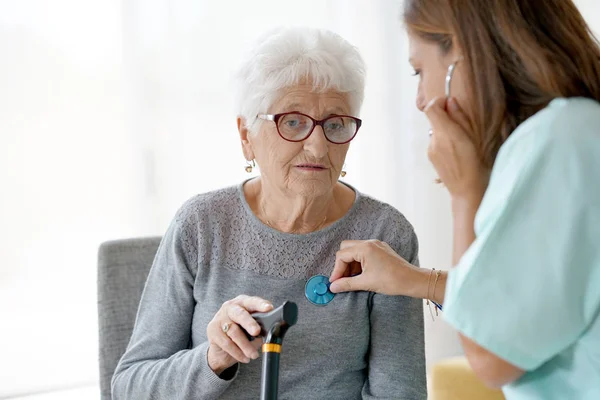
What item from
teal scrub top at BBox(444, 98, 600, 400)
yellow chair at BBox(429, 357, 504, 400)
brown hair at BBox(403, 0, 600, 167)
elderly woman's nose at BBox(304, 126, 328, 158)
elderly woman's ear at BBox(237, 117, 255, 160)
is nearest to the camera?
teal scrub top at BBox(444, 98, 600, 400)

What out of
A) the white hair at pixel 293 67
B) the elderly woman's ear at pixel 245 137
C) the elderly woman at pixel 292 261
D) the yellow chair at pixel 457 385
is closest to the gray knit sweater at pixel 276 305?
the elderly woman at pixel 292 261

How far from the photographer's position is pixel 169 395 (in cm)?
158

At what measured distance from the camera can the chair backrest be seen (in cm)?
182

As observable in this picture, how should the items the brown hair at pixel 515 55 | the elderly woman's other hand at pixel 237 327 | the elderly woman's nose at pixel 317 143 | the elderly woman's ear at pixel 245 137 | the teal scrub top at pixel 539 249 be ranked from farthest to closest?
the elderly woman's ear at pixel 245 137
the elderly woman's nose at pixel 317 143
the elderly woman's other hand at pixel 237 327
the brown hair at pixel 515 55
the teal scrub top at pixel 539 249

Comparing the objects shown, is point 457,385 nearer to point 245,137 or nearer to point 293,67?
point 245,137

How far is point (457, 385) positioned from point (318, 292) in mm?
1243

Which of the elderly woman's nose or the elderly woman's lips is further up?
the elderly woman's nose

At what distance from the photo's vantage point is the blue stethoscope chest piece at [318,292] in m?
1.63

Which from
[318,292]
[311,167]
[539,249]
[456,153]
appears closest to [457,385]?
[318,292]

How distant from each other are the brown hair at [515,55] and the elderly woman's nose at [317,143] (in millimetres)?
513

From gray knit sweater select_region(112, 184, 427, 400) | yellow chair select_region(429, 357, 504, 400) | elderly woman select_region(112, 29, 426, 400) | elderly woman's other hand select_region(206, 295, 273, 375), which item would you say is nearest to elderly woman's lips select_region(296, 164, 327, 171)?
elderly woman select_region(112, 29, 426, 400)

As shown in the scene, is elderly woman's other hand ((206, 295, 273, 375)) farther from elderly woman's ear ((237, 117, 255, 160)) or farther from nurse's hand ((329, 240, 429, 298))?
elderly woman's ear ((237, 117, 255, 160))

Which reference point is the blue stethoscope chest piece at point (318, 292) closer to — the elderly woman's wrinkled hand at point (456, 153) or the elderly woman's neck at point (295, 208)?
the elderly woman's neck at point (295, 208)

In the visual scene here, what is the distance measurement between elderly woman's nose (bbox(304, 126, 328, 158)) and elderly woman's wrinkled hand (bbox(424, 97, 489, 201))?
0.47 meters
